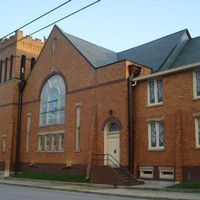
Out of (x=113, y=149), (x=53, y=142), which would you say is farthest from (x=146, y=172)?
(x=53, y=142)

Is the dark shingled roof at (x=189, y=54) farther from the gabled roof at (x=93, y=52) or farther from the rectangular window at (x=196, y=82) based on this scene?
the gabled roof at (x=93, y=52)

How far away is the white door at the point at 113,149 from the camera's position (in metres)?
26.6

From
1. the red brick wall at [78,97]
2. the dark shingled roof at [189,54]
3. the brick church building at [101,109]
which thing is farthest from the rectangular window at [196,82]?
the red brick wall at [78,97]

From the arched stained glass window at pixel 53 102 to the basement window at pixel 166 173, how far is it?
11.1 metres

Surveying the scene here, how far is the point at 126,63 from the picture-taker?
86.6ft

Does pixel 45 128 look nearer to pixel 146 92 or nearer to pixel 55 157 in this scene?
pixel 55 157

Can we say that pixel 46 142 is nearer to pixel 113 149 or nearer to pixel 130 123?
pixel 113 149

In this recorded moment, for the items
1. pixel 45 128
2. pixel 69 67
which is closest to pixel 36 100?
pixel 45 128

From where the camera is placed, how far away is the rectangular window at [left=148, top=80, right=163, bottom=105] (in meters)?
25.1

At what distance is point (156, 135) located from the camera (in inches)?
972

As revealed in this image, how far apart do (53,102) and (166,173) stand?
44.8 ft

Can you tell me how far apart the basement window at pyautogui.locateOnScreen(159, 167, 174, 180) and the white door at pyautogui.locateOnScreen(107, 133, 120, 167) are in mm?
3588

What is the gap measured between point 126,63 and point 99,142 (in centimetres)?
609

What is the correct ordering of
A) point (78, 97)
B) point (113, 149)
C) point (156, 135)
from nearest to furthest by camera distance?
point (156, 135) < point (113, 149) < point (78, 97)
